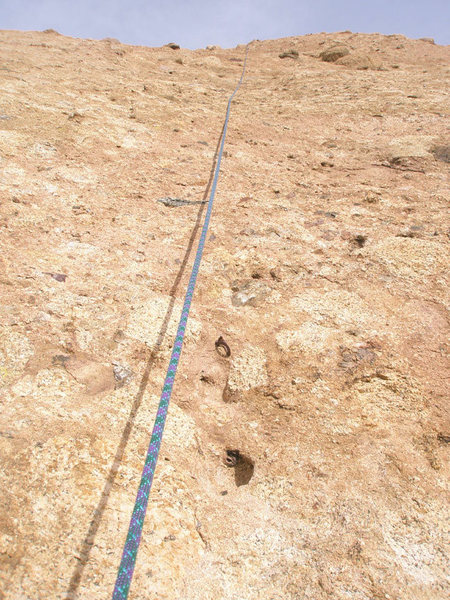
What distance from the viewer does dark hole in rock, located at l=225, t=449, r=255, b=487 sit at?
6.04 ft

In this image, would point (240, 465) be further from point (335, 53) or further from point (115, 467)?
point (335, 53)

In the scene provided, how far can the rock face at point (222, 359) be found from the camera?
1.49m

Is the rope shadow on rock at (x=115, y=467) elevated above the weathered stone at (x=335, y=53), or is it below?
below

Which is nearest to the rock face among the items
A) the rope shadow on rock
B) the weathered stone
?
the rope shadow on rock

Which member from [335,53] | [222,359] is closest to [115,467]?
[222,359]

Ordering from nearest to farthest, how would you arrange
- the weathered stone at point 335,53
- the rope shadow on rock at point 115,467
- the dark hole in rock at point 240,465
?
the rope shadow on rock at point 115,467
the dark hole in rock at point 240,465
the weathered stone at point 335,53

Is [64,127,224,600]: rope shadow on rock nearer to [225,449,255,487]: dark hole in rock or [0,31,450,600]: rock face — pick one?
[0,31,450,600]: rock face

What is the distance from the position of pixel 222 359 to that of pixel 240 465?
2.17 feet

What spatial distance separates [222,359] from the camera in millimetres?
2352

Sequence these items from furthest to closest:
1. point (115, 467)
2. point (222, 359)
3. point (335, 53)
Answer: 1. point (335, 53)
2. point (222, 359)
3. point (115, 467)

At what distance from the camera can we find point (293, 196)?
3.96 m

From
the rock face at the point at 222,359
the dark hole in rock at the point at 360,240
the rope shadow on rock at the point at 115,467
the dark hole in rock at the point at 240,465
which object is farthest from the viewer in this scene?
the dark hole in rock at the point at 360,240

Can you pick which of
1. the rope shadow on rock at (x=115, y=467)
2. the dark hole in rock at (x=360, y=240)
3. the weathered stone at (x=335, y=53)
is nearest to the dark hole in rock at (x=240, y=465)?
the rope shadow on rock at (x=115, y=467)

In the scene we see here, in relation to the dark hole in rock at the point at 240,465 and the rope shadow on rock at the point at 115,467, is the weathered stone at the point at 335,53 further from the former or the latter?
the dark hole in rock at the point at 240,465
